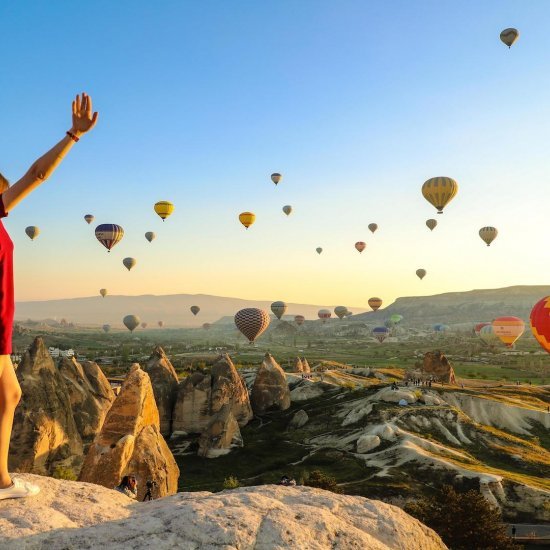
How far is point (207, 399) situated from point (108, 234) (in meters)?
32.7

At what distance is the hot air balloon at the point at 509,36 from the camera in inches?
2520

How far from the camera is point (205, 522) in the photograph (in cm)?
552

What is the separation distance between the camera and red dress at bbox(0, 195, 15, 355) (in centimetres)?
523

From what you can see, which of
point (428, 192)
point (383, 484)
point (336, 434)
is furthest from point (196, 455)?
point (428, 192)

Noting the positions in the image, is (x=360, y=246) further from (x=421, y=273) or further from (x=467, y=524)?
(x=467, y=524)

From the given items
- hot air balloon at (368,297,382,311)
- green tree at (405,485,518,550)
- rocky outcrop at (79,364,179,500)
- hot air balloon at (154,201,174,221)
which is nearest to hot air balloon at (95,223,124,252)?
hot air balloon at (154,201,174,221)

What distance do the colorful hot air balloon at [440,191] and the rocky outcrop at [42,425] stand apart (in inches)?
2053

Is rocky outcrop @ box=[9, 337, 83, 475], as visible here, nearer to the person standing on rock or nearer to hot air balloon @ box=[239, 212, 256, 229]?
the person standing on rock

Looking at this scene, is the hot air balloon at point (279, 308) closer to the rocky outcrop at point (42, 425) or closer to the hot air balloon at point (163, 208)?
the hot air balloon at point (163, 208)

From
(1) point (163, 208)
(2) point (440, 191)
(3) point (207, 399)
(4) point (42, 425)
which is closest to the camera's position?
(4) point (42, 425)

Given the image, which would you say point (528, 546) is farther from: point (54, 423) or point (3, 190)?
point (3, 190)

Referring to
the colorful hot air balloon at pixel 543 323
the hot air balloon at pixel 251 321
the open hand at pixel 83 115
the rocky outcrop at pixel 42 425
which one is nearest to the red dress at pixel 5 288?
the open hand at pixel 83 115

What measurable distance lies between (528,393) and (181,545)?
244 ft

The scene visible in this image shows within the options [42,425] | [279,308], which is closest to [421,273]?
[279,308]
